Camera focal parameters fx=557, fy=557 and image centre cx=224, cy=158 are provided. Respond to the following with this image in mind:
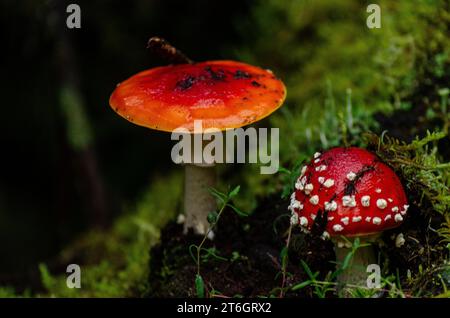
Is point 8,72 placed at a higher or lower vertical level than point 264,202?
higher

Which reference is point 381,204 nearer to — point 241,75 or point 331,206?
point 331,206

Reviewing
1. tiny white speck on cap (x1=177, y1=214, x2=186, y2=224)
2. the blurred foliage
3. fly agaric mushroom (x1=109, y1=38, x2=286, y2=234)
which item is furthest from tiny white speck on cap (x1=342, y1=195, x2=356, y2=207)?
tiny white speck on cap (x1=177, y1=214, x2=186, y2=224)

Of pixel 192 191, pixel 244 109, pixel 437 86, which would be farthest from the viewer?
pixel 437 86

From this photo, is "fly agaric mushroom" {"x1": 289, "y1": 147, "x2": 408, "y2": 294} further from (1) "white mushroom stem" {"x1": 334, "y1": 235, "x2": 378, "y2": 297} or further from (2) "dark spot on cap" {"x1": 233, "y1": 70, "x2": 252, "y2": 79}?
(2) "dark spot on cap" {"x1": 233, "y1": 70, "x2": 252, "y2": 79}

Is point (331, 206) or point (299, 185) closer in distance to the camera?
point (331, 206)

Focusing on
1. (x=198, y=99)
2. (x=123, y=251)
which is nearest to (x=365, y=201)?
(x=198, y=99)

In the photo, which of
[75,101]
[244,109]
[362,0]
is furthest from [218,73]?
[362,0]

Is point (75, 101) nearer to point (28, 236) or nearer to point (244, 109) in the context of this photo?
point (28, 236)
